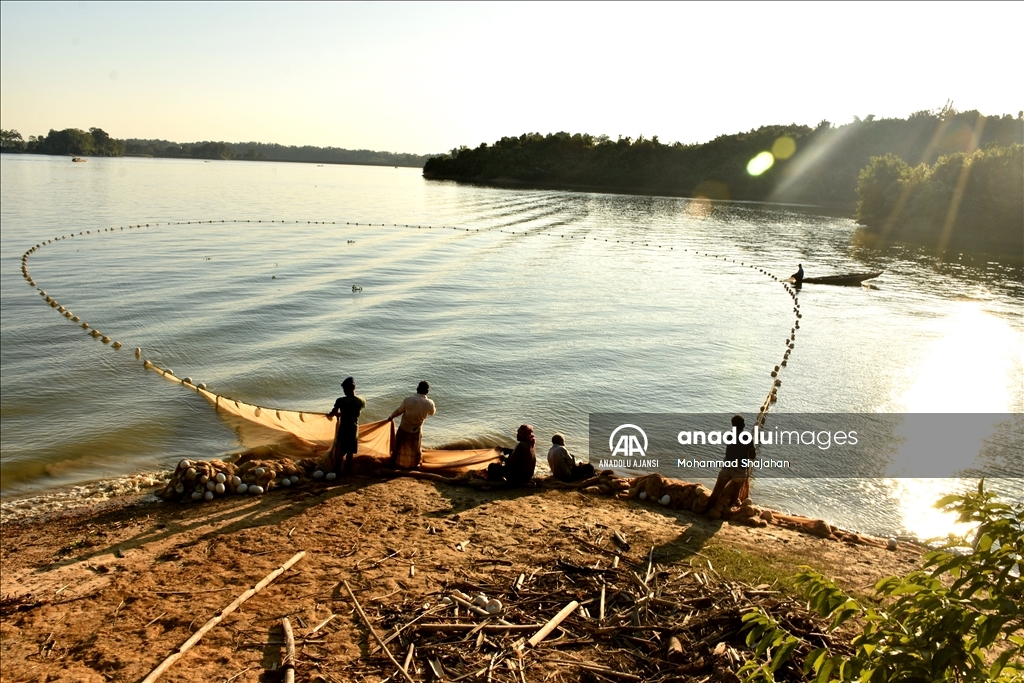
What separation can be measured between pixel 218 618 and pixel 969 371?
24.9 m

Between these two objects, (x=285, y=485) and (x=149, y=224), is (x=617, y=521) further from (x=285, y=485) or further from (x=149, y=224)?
(x=149, y=224)

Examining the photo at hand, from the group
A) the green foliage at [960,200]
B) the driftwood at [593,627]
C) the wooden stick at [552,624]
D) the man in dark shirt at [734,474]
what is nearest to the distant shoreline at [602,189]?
the green foliage at [960,200]

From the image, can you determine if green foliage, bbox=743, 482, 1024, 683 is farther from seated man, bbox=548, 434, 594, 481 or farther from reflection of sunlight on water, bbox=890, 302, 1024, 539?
seated man, bbox=548, 434, 594, 481

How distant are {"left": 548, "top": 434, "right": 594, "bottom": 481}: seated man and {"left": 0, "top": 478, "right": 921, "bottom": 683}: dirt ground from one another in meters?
0.54

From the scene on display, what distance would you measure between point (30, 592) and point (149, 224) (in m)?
54.3

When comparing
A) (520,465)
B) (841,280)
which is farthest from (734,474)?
(841,280)

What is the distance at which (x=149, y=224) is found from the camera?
56.3 meters

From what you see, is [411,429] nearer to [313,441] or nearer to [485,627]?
[313,441]

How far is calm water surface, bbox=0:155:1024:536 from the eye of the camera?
17.0 metres

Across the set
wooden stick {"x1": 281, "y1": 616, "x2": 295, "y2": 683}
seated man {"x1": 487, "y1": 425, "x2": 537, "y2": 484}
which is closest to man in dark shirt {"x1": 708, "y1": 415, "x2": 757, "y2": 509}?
seated man {"x1": 487, "y1": 425, "x2": 537, "y2": 484}

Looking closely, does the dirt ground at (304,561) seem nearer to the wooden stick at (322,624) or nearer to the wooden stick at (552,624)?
the wooden stick at (322,624)

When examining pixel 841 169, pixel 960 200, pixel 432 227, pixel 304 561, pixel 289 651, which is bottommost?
pixel 304 561

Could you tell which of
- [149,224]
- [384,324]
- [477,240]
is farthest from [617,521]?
[149,224]

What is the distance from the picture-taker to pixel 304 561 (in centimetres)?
934
